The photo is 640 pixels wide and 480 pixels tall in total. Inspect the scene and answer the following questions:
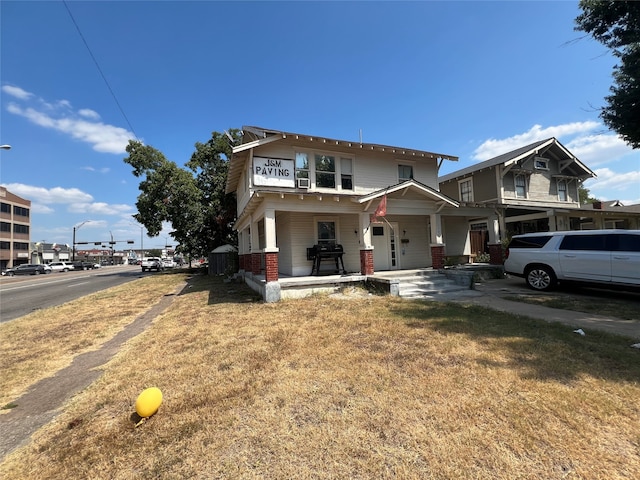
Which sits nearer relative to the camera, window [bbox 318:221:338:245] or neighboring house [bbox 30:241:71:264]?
window [bbox 318:221:338:245]

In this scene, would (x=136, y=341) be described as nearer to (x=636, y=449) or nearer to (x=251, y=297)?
(x=251, y=297)

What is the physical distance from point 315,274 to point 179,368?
7.82 metres

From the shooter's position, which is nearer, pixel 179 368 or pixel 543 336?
pixel 179 368

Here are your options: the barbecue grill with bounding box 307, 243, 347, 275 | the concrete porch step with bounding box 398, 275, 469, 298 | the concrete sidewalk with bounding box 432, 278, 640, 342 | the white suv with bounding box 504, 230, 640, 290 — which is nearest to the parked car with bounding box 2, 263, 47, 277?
the barbecue grill with bounding box 307, 243, 347, 275

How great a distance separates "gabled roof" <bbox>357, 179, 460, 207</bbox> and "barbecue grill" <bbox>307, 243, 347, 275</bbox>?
2.37 metres

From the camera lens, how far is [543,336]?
16.7 ft

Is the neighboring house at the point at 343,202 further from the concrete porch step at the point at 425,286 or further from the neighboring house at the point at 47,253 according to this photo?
the neighboring house at the point at 47,253

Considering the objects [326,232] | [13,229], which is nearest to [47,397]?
[326,232]

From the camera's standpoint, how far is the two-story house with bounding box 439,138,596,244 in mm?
17906

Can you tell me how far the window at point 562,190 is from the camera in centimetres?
2059

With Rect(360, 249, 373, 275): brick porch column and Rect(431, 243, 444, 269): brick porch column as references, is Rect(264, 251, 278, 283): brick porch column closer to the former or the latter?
Rect(360, 249, 373, 275): brick porch column

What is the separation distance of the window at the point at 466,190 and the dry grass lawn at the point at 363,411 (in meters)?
15.7

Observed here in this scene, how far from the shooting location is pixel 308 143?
1213 cm

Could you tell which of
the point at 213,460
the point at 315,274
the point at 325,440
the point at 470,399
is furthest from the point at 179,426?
the point at 315,274
